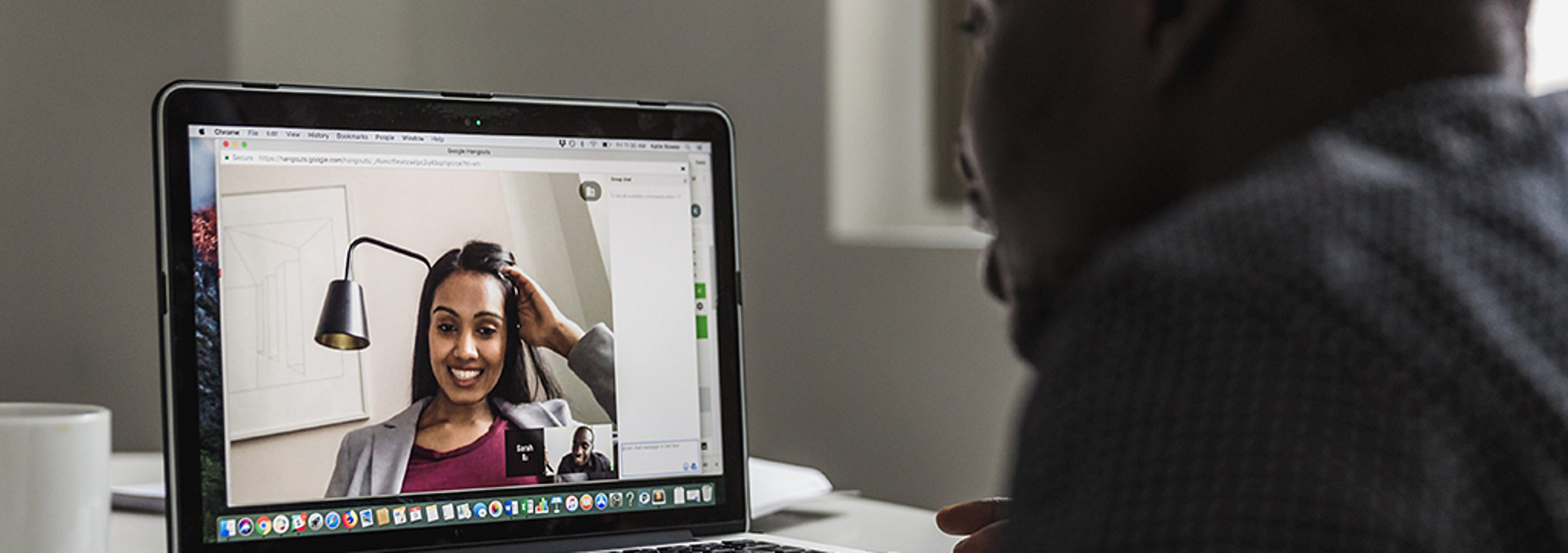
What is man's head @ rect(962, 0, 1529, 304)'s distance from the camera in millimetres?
282

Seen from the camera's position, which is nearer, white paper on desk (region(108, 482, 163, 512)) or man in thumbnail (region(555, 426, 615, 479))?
man in thumbnail (region(555, 426, 615, 479))

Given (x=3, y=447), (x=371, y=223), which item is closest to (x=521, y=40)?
(x=371, y=223)

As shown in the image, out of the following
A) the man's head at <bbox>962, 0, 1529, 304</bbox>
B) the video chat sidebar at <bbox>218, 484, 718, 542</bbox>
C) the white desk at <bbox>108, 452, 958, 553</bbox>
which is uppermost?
the man's head at <bbox>962, 0, 1529, 304</bbox>

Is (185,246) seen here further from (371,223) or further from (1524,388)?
(1524,388)

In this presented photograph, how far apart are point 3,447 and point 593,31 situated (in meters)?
0.76

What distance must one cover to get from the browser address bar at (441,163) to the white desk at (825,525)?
24 cm

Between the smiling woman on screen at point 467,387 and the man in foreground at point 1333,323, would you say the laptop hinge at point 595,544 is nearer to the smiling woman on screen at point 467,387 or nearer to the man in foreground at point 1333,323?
the smiling woman on screen at point 467,387

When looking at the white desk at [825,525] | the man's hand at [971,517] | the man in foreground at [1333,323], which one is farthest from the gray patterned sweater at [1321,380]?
the white desk at [825,525]

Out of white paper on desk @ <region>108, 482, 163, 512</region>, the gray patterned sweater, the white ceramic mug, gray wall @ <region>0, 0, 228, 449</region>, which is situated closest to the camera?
the gray patterned sweater

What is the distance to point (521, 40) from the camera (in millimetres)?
1188

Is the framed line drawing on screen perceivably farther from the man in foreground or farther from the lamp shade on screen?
the man in foreground

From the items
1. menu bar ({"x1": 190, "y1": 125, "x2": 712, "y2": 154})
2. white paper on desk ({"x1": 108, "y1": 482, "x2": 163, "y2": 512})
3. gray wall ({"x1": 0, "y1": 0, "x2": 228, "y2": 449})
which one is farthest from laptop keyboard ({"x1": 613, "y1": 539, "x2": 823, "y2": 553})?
gray wall ({"x1": 0, "y1": 0, "x2": 228, "y2": 449})

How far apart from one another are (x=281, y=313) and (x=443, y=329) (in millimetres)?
78

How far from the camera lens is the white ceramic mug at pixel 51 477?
56cm
